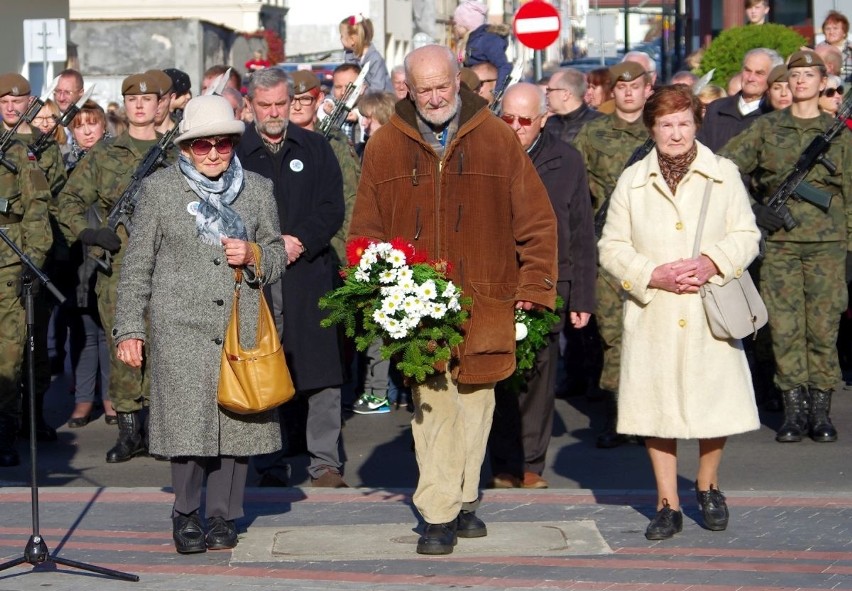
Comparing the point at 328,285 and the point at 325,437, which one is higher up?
Result: the point at 328,285

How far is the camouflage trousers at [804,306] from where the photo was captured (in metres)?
10.2

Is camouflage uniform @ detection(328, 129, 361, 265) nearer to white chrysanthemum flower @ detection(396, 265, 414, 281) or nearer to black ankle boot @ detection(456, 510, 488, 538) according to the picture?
black ankle boot @ detection(456, 510, 488, 538)

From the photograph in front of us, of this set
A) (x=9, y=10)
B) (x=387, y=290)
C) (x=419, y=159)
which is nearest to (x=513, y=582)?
(x=387, y=290)

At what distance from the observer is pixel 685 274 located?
7.10m

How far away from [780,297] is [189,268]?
4.48m

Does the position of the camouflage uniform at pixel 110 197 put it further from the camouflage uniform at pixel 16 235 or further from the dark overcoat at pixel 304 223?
the dark overcoat at pixel 304 223

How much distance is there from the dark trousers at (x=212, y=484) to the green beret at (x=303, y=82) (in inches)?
154

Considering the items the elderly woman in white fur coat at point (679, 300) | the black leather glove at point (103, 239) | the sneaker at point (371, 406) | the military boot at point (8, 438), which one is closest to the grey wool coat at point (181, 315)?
the elderly woman in white fur coat at point (679, 300)

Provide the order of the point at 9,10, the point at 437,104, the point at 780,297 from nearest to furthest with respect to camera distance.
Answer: the point at 437,104 < the point at 780,297 < the point at 9,10

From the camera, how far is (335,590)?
6.52 m

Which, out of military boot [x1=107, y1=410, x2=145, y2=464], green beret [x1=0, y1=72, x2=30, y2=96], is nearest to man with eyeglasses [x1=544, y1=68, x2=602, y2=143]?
military boot [x1=107, y1=410, x2=145, y2=464]

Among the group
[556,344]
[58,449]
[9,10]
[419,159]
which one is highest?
[9,10]

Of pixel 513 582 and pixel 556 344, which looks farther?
pixel 556 344

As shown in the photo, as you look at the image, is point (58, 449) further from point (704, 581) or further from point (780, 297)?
point (704, 581)
